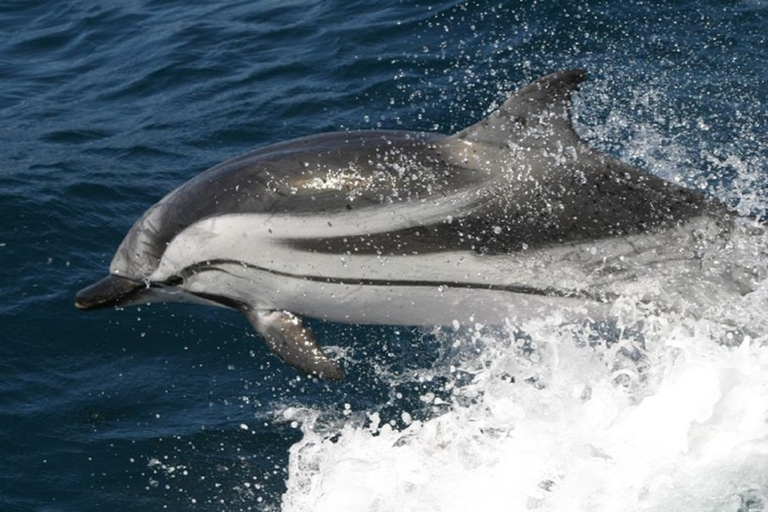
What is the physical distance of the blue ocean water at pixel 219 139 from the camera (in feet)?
25.5

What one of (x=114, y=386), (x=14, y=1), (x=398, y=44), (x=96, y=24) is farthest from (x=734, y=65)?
(x=14, y=1)

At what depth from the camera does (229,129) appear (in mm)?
12258

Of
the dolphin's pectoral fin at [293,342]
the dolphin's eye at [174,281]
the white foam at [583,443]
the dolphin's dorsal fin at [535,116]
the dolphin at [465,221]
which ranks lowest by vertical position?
the white foam at [583,443]

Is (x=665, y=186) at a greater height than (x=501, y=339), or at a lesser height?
greater

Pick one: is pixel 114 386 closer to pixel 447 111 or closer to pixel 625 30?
pixel 447 111

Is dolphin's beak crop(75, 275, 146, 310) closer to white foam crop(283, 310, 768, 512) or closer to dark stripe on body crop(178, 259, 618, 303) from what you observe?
dark stripe on body crop(178, 259, 618, 303)

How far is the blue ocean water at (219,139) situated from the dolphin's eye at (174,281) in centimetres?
96

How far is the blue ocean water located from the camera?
776cm

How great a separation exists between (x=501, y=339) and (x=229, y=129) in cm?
548

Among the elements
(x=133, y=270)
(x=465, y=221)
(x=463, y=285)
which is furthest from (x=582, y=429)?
(x=133, y=270)

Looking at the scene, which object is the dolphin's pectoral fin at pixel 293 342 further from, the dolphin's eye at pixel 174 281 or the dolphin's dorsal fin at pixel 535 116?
the dolphin's dorsal fin at pixel 535 116

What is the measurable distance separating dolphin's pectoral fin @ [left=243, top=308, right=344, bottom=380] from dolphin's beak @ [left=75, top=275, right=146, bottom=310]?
82 centimetres

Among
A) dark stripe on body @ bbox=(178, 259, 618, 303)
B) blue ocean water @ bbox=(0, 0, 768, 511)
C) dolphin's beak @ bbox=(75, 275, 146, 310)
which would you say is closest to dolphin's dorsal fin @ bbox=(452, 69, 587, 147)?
dark stripe on body @ bbox=(178, 259, 618, 303)

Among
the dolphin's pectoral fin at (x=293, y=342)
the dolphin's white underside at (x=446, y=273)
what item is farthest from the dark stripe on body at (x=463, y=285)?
the dolphin's pectoral fin at (x=293, y=342)
